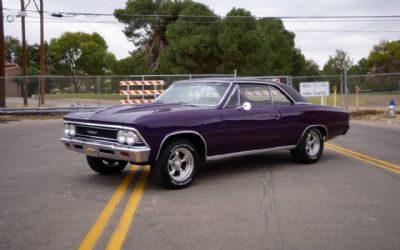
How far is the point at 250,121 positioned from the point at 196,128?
46.0 inches

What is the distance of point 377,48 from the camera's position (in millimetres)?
98562

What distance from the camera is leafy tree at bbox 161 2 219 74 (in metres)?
44.2

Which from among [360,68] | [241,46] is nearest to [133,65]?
[241,46]

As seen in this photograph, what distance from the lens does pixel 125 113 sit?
7.04 metres

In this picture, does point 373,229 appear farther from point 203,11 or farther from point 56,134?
point 203,11

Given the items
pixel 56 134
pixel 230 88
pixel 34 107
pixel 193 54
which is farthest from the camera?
pixel 193 54

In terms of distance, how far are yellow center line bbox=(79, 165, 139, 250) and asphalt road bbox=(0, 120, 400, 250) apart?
45 millimetres

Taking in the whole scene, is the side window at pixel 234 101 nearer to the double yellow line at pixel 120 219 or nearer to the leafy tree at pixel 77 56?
the double yellow line at pixel 120 219

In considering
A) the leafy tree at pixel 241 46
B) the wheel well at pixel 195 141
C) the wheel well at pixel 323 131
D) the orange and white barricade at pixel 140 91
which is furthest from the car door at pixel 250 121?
the leafy tree at pixel 241 46

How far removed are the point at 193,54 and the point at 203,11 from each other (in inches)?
303

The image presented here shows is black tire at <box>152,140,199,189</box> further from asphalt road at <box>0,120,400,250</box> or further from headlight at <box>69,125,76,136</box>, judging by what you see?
headlight at <box>69,125,76,136</box>

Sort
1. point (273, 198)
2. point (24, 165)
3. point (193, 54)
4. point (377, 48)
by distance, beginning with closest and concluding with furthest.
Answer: point (273, 198) < point (24, 165) < point (193, 54) < point (377, 48)

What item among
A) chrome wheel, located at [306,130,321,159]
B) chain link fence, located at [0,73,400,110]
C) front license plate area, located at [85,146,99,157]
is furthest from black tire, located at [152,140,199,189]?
chain link fence, located at [0,73,400,110]

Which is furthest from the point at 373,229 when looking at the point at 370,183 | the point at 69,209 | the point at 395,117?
the point at 395,117
